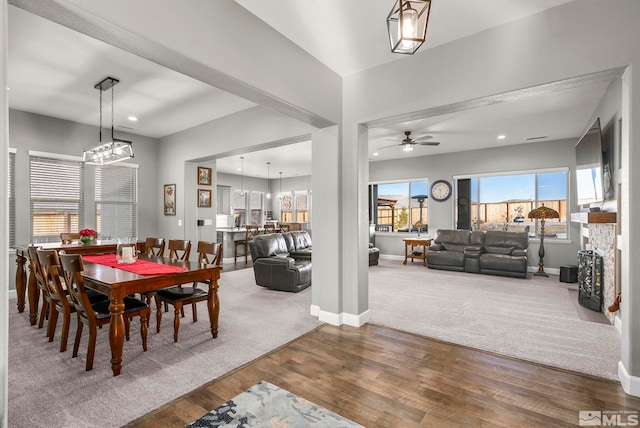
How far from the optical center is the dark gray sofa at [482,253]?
249 inches

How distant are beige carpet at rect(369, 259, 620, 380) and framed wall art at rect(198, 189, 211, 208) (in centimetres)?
383

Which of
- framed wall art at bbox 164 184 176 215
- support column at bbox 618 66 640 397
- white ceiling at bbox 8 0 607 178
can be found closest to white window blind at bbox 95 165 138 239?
framed wall art at bbox 164 184 176 215

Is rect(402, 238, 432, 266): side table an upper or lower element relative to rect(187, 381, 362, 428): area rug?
upper

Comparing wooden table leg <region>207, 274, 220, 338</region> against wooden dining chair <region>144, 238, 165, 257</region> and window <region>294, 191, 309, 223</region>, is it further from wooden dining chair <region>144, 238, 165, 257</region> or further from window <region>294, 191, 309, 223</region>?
window <region>294, 191, 309, 223</region>

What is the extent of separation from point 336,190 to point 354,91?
46.2 inches

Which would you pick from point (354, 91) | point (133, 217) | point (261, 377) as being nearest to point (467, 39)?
point (354, 91)

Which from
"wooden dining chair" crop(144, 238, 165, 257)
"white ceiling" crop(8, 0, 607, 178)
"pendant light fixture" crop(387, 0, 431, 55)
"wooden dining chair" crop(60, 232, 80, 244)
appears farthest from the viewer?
"wooden dining chair" crop(60, 232, 80, 244)

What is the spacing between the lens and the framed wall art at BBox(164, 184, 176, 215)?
247 inches

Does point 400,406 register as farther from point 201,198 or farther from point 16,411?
point 201,198

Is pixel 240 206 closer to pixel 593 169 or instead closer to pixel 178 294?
pixel 178 294

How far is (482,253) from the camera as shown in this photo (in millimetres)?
6957

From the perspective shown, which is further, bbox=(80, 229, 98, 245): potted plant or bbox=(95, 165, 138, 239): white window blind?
bbox=(95, 165, 138, 239): white window blind

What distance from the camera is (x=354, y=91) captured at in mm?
3527

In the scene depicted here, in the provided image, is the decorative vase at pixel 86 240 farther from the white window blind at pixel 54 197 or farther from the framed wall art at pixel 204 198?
the framed wall art at pixel 204 198
